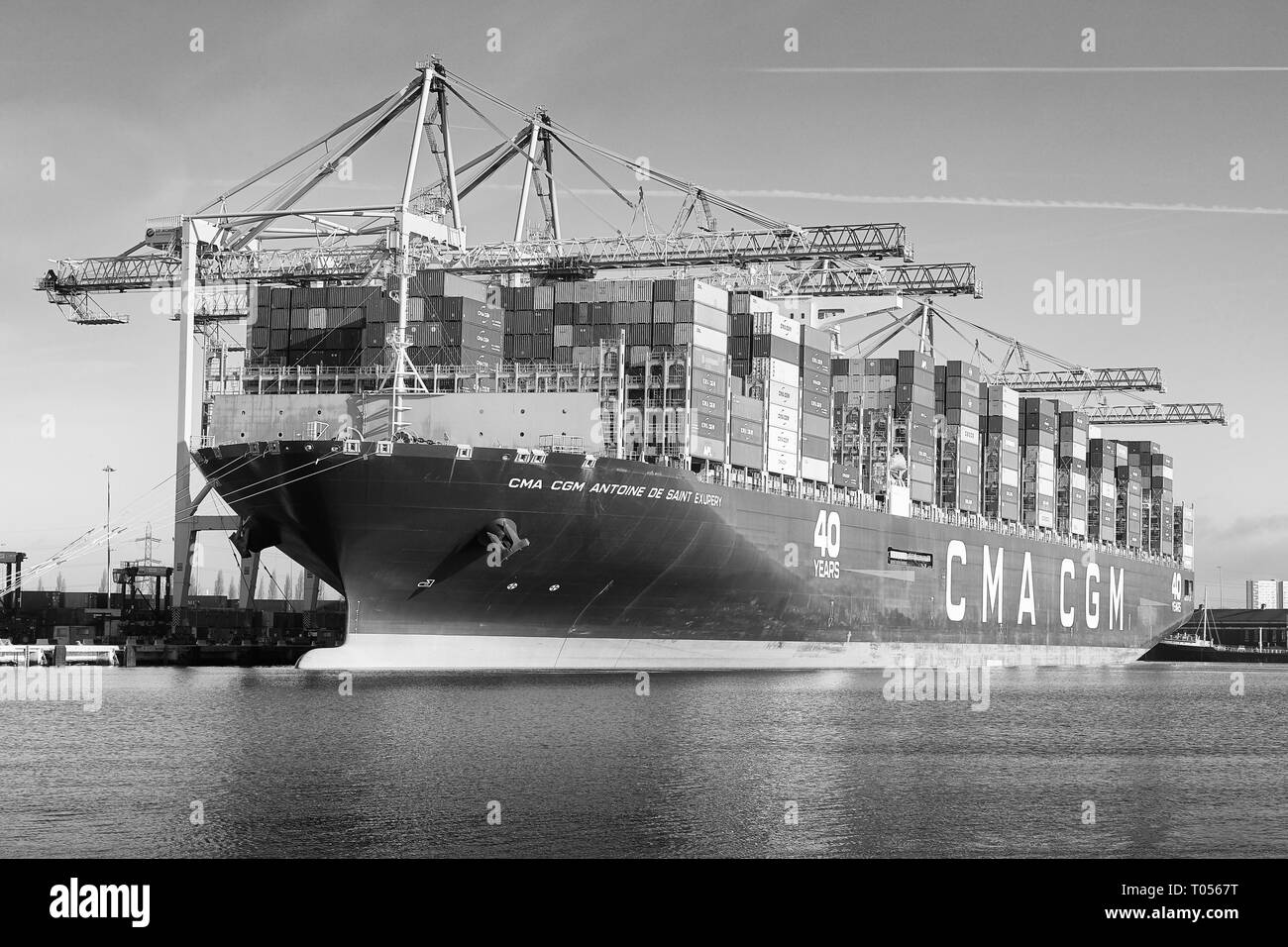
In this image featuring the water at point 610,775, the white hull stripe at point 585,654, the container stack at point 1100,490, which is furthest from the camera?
→ the container stack at point 1100,490

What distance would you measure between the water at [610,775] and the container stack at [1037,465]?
34.3 meters

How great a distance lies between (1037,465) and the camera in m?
83.2

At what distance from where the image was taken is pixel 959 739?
3772cm

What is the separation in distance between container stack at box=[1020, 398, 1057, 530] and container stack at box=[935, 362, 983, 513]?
7.71 metres

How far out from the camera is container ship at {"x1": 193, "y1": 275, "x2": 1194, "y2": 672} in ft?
156

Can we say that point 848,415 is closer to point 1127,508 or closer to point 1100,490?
point 1100,490

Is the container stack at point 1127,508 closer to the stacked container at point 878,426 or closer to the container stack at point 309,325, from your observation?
the stacked container at point 878,426

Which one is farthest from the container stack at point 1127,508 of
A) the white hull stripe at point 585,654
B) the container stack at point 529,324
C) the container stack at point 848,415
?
the container stack at point 529,324

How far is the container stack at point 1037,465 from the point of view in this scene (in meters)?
A: 83.0

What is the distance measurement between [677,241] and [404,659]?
21173 millimetres

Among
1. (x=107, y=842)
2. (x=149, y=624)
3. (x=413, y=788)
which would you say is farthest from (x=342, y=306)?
(x=107, y=842)

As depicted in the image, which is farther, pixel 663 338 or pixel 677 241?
pixel 677 241
